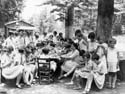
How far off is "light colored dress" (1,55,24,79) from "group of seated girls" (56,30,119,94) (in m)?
1.67

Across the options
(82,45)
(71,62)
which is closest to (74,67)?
(71,62)

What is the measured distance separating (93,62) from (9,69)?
2.74 m

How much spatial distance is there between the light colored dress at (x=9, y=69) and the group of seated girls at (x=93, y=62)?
1.67 metres

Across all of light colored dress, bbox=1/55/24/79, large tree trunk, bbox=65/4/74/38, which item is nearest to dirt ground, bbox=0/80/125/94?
light colored dress, bbox=1/55/24/79

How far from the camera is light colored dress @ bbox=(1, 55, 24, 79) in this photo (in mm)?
6973

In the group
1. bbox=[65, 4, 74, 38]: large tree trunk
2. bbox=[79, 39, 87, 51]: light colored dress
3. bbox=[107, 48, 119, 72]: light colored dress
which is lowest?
bbox=[107, 48, 119, 72]: light colored dress

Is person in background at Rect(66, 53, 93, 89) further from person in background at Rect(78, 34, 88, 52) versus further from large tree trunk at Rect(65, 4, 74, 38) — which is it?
large tree trunk at Rect(65, 4, 74, 38)

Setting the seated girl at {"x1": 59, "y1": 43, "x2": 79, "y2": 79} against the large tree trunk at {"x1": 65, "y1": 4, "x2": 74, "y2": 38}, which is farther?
the large tree trunk at {"x1": 65, "y1": 4, "x2": 74, "y2": 38}

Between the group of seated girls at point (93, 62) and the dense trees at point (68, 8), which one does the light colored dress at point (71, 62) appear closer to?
the group of seated girls at point (93, 62)

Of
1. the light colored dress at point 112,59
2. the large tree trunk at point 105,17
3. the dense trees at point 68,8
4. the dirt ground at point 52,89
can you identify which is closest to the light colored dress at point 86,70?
the dirt ground at point 52,89

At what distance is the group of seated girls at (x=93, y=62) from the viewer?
6566mm

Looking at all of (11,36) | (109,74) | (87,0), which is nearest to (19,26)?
(11,36)

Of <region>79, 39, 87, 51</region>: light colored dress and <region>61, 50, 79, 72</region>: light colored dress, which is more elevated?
<region>79, 39, 87, 51</region>: light colored dress

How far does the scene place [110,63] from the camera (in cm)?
700
